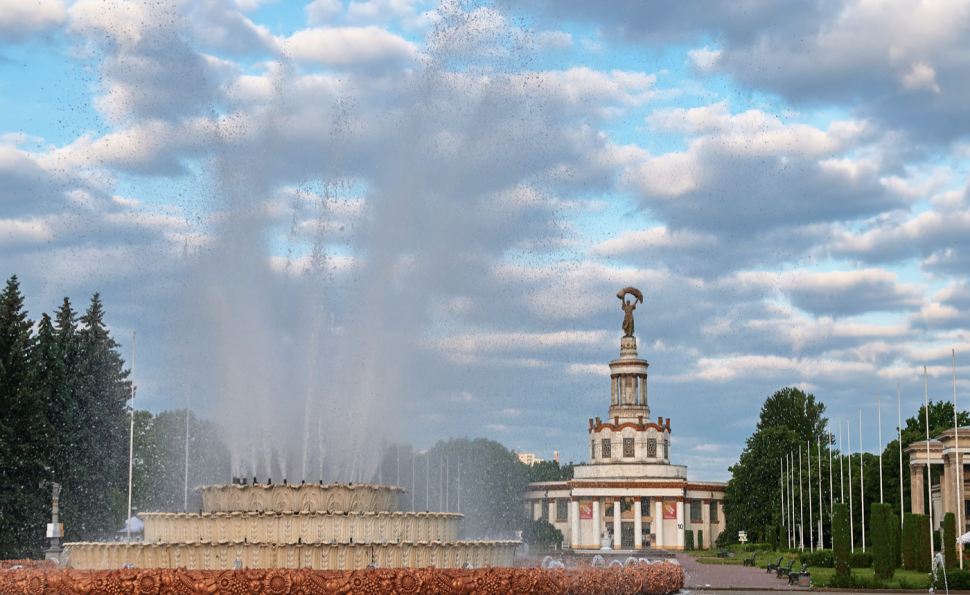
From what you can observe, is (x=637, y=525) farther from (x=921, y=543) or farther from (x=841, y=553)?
(x=841, y=553)

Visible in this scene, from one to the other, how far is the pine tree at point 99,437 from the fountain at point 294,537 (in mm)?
29390

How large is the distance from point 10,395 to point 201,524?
1106 inches

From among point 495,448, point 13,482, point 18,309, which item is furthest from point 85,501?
point 495,448

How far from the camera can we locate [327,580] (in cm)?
2061

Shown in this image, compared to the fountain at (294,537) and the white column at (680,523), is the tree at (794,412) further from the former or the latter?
the fountain at (294,537)

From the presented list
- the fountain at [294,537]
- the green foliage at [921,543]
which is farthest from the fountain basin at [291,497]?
the green foliage at [921,543]

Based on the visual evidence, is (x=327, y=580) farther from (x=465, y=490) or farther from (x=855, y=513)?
(x=465, y=490)

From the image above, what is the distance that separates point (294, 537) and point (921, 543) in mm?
32858

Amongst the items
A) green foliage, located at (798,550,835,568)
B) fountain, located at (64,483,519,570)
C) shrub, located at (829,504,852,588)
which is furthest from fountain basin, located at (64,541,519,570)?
green foliage, located at (798,550,835,568)

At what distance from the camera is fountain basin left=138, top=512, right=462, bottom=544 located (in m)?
24.2

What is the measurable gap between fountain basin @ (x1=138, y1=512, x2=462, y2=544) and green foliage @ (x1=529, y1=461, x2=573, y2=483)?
86.2 m

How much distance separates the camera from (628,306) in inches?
3890

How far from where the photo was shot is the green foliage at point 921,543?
149ft

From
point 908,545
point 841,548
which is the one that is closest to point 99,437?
point 841,548
